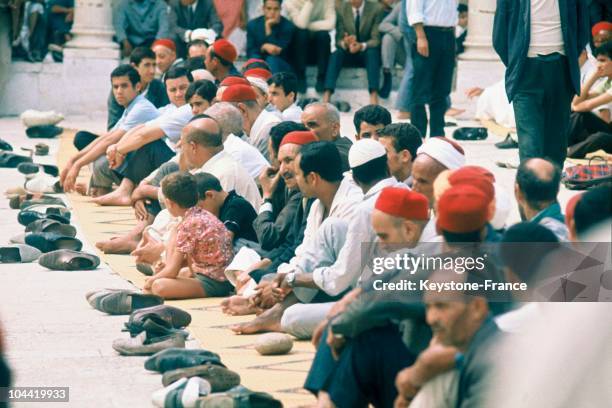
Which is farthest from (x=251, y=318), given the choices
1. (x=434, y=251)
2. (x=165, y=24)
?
(x=165, y=24)

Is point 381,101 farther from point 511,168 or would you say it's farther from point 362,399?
point 362,399

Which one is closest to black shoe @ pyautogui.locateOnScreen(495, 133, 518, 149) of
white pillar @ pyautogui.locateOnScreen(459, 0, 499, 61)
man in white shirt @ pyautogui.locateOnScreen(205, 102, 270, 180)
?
white pillar @ pyautogui.locateOnScreen(459, 0, 499, 61)

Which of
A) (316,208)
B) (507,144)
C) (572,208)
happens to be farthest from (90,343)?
(507,144)

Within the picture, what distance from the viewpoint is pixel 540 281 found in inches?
205

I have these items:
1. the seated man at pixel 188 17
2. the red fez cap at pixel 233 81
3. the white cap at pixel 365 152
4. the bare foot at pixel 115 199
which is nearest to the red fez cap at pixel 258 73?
the red fez cap at pixel 233 81

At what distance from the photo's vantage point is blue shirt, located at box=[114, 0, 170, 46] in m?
18.0

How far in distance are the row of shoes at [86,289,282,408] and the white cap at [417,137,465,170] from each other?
142 centimetres

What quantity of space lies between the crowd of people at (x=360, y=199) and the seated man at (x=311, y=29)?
198cm

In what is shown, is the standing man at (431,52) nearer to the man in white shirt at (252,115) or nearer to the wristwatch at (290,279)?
the man in white shirt at (252,115)

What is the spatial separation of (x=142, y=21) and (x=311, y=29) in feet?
6.68

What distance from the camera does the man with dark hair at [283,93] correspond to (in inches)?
449

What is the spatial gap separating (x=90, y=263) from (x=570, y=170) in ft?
11.7

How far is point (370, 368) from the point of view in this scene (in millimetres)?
5531

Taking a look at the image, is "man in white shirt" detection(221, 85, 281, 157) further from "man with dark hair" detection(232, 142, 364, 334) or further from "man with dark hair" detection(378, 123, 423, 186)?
"man with dark hair" detection(232, 142, 364, 334)
